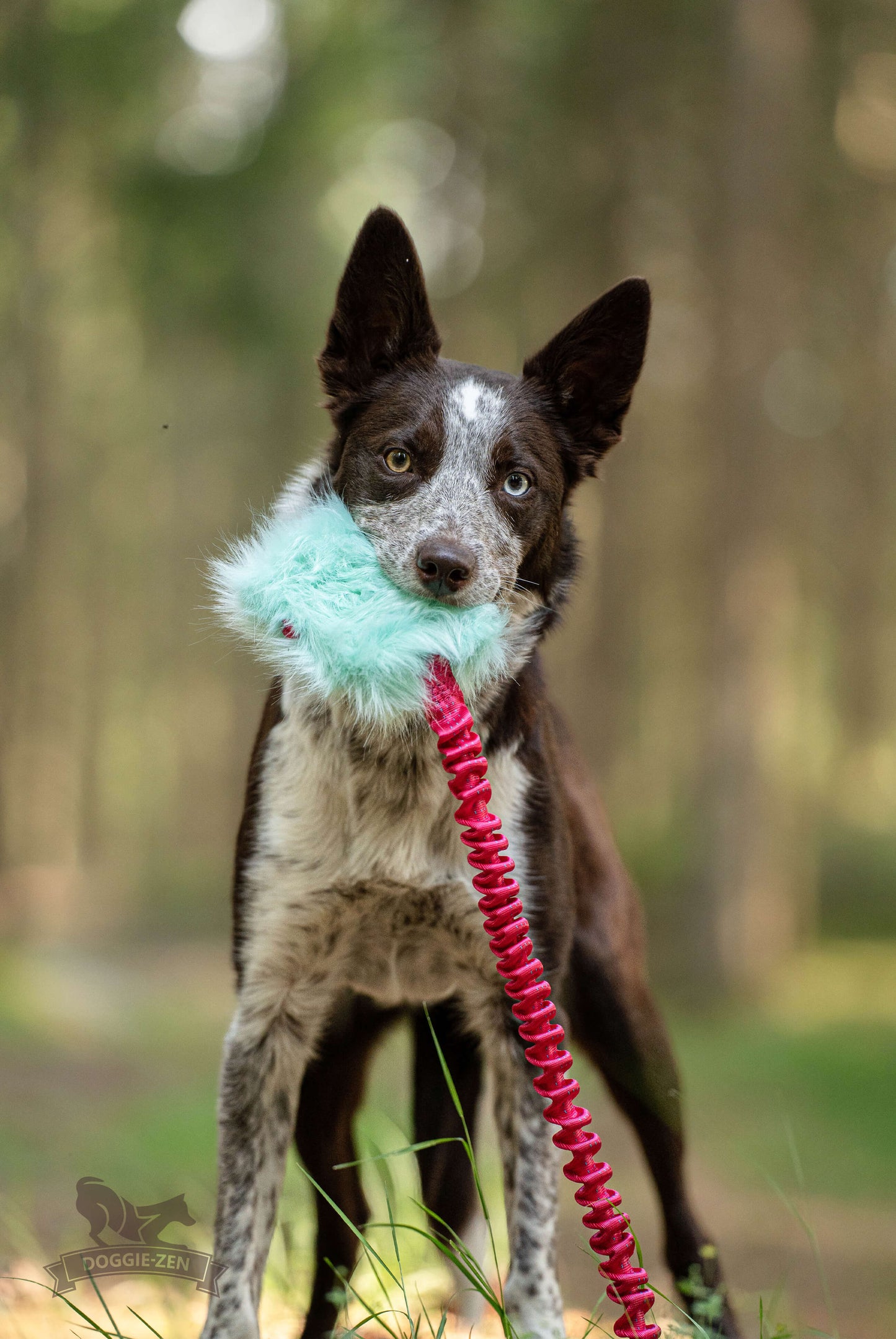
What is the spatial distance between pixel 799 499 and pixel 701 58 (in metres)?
4.04

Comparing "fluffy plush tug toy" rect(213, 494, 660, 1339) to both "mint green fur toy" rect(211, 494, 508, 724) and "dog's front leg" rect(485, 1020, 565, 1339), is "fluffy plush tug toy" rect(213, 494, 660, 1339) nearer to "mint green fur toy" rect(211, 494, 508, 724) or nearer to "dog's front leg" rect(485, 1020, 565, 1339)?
"mint green fur toy" rect(211, 494, 508, 724)

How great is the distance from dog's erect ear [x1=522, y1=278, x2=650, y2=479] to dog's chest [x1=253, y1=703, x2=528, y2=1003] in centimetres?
92

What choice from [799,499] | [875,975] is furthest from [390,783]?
[799,499]

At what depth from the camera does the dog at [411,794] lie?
9.61ft

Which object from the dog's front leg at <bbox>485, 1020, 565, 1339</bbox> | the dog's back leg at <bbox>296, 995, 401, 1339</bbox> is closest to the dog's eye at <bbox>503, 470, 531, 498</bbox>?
the dog's front leg at <bbox>485, 1020, 565, 1339</bbox>

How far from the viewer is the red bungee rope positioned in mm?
2295

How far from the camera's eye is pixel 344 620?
8.25 ft

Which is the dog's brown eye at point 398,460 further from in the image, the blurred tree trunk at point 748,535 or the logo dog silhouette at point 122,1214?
the blurred tree trunk at point 748,535

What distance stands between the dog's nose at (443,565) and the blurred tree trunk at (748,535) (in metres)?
7.02

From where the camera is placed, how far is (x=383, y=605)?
2.54 meters

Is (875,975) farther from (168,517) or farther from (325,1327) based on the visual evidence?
(168,517)

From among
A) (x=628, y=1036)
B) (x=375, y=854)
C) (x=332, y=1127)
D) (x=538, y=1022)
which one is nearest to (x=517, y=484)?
(x=375, y=854)

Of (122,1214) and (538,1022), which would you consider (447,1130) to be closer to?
(122,1214)

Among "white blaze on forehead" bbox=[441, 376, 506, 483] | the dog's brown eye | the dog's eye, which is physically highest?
"white blaze on forehead" bbox=[441, 376, 506, 483]
